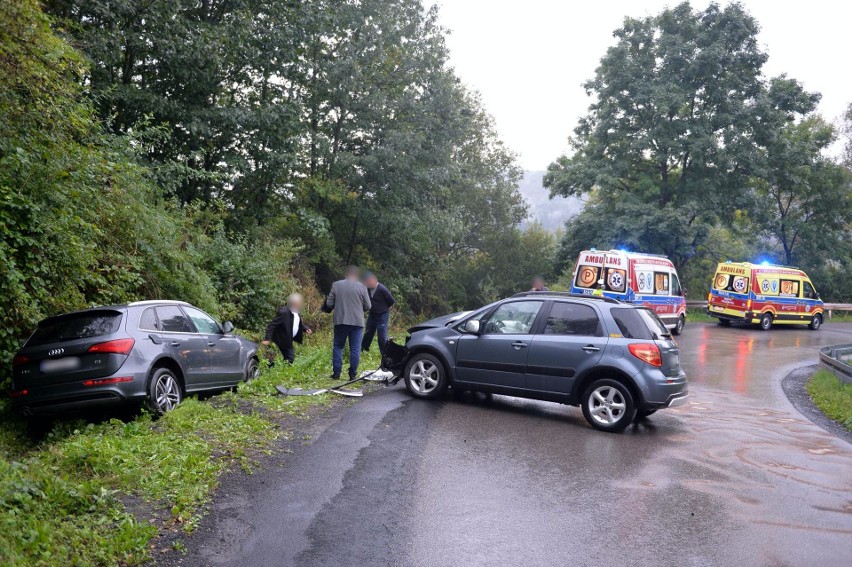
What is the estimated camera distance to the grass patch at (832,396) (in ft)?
32.6

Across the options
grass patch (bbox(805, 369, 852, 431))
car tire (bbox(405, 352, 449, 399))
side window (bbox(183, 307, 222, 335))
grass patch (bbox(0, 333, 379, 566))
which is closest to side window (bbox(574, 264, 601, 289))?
grass patch (bbox(805, 369, 852, 431))

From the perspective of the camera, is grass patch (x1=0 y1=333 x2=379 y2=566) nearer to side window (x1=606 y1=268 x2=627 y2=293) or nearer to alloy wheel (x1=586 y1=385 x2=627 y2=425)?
alloy wheel (x1=586 y1=385 x2=627 y2=425)

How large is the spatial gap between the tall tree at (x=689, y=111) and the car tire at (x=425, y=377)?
80.3ft

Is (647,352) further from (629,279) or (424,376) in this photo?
(629,279)

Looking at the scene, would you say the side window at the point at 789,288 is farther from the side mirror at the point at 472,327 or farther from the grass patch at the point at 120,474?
the grass patch at the point at 120,474

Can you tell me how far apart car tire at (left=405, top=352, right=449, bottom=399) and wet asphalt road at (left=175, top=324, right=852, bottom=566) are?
301mm

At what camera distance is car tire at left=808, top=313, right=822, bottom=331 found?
27688mm

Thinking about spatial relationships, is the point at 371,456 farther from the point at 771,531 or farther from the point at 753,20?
the point at 753,20

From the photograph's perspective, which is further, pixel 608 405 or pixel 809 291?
pixel 809 291

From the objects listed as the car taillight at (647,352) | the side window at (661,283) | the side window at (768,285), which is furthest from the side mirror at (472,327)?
the side window at (768,285)

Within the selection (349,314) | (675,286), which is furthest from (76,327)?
(675,286)

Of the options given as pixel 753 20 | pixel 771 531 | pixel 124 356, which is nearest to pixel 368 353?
pixel 124 356

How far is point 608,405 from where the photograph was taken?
817 centimetres

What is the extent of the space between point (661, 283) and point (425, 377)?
14700 millimetres
